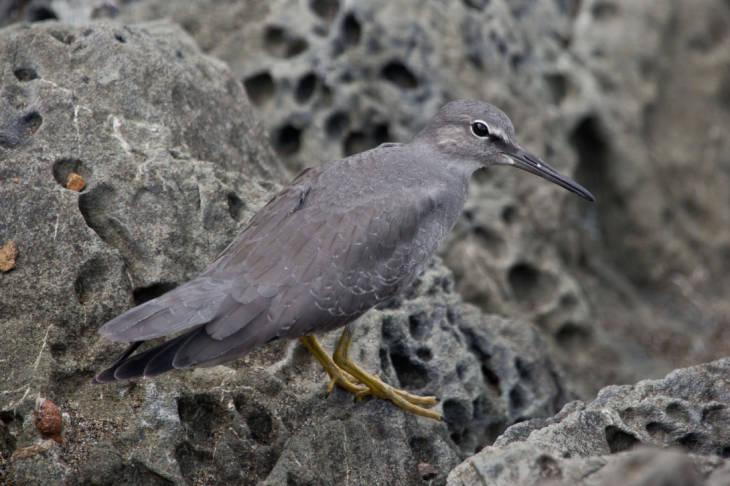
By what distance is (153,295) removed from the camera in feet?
18.9

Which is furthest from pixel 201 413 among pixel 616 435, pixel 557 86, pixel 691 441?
pixel 557 86

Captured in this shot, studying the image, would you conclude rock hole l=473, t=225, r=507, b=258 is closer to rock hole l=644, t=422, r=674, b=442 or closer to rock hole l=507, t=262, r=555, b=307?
rock hole l=507, t=262, r=555, b=307

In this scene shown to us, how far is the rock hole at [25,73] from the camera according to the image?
20.4ft

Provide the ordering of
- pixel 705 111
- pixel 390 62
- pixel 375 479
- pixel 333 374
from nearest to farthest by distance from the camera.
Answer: pixel 375 479 < pixel 333 374 < pixel 390 62 < pixel 705 111

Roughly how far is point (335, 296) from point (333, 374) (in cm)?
50

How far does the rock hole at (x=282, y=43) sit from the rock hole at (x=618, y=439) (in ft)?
13.4

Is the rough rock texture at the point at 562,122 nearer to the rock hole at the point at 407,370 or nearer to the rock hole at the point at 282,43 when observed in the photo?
the rock hole at the point at 282,43

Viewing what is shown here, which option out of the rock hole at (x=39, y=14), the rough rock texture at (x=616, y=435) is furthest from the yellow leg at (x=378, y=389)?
the rock hole at (x=39, y=14)

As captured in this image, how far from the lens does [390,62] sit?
8281 millimetres

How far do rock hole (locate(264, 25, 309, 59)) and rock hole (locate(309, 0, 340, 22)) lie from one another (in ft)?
1.05

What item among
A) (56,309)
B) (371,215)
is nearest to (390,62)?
(371,215)

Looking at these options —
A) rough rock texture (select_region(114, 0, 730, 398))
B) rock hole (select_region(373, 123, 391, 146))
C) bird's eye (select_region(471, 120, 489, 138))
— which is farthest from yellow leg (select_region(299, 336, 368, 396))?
rock hole (select_region(373, 123, 391, 146))

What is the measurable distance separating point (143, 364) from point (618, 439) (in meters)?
2.31

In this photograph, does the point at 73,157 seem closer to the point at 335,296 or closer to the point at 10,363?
the point at 10,363
